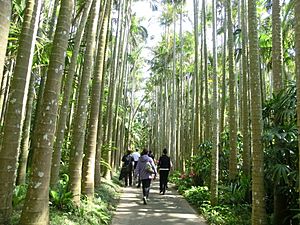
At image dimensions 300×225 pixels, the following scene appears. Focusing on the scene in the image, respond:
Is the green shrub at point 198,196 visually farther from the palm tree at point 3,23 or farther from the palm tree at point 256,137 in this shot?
the palm tree at point 3,23

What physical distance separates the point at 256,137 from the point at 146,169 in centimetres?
461

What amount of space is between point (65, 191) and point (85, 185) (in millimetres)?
1202

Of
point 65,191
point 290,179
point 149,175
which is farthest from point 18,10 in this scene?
point 290,179

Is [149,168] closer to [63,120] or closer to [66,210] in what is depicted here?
[63,120]

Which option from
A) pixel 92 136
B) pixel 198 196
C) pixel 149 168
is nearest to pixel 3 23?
pixel 92 136

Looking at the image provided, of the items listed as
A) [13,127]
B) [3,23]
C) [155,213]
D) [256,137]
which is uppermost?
[3,23]

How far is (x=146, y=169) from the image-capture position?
9758 mm

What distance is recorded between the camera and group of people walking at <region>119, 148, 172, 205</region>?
31.9 feet

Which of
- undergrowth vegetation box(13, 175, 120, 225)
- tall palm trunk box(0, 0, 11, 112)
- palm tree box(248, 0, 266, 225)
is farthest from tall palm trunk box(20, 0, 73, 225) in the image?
palm tree box(248, 0, 266, 225)

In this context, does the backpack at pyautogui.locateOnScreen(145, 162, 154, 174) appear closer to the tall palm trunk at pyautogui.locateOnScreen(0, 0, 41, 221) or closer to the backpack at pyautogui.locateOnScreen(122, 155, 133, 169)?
the backpack at pyautogui.locateOnScreen(122, 155, 133, 169)

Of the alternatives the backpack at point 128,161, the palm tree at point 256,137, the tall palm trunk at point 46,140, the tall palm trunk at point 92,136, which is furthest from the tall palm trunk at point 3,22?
the backpack at point 128,161

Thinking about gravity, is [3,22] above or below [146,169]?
above

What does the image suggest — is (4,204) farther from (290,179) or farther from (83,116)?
(290,179)

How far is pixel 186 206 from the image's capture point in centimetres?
952
